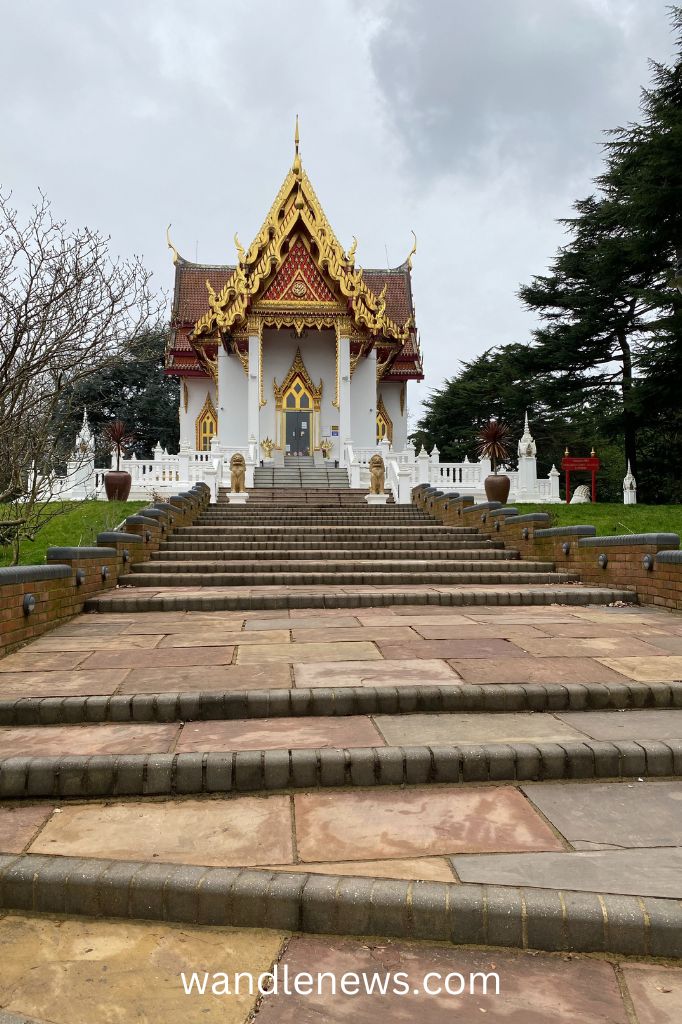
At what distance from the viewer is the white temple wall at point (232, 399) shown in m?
27.5

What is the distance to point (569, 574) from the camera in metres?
9.64

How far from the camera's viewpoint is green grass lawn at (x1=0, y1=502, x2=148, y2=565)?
11.1 metres

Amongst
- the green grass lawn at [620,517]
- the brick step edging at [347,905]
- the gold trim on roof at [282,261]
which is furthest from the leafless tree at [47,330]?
the gold trim on roof at [282,261]

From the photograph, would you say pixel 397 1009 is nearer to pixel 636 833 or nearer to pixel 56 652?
pixel 636 833

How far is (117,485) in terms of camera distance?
18672mm

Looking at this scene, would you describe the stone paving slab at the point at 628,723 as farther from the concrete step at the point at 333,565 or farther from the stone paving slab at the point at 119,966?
the concrete step at the point at 333,565

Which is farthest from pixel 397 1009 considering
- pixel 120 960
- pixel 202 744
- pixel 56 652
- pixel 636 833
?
pixel 56 652

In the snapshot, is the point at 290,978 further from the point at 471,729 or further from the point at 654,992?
the point at 471,729

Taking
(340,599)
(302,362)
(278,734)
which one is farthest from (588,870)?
(302,362)

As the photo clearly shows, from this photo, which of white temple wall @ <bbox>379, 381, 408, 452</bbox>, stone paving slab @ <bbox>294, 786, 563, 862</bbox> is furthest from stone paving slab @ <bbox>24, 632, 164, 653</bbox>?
white temple wall @ <bbox>379, 381, 408, 452</bbox>

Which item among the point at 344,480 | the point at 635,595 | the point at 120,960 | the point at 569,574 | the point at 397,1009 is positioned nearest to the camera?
the point at 397,1009

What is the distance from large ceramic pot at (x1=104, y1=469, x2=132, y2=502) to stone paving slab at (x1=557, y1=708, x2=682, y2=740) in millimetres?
16418

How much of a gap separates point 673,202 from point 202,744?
22.3m

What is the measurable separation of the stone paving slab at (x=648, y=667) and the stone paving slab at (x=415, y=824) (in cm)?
185
